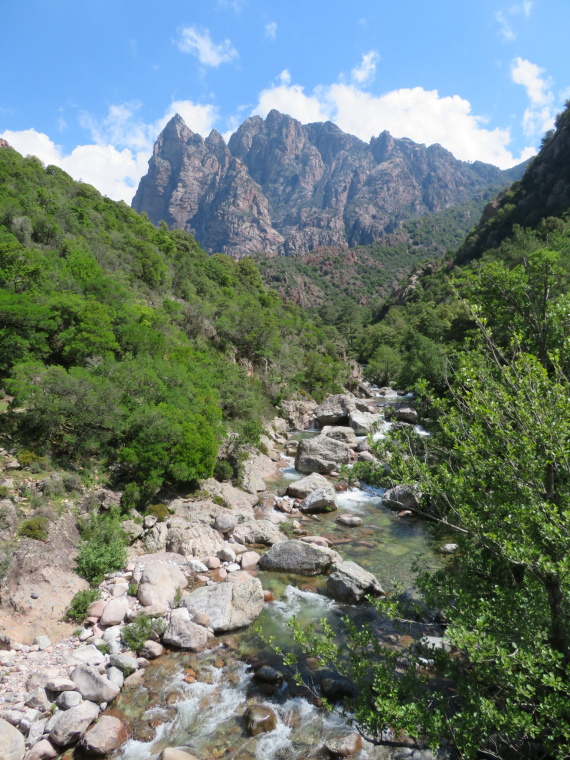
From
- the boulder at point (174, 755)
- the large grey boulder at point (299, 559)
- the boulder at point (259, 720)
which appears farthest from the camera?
the large grey boulder at point (299, 559)

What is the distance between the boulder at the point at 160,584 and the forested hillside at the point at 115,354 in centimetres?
429

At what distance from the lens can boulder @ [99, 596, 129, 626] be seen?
1133 cm

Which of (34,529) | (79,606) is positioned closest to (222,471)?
(34,529)

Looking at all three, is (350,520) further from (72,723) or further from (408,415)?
(408,415)

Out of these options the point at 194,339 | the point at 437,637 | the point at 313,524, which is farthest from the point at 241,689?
the point at 194,339

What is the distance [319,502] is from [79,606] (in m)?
12.6

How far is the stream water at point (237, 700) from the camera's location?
26.4ft

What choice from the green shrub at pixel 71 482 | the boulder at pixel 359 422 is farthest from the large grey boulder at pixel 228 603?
the boulder at pixel 359 422

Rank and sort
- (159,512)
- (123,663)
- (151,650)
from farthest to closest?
(159,512) → (151,650) → (123,663)

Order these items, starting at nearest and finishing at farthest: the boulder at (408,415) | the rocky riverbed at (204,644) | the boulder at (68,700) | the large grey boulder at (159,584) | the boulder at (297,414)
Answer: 1. the rocky riverbed at (204,644)
2. the boulder at (68,700)
3. the large grey boulder at (159,584)
4. the boulder at (408,415)
5. the boulder at (297,414)

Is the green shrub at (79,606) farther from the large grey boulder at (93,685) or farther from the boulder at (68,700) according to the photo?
the boulder at (68,700)

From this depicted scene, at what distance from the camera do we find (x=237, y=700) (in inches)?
362

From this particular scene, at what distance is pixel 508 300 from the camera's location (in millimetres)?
10773

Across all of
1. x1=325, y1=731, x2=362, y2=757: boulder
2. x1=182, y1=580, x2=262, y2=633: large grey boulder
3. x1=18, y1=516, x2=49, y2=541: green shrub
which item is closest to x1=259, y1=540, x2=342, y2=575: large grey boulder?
x1=182, y1=580, x2=262, y2=633: large grey boulder
